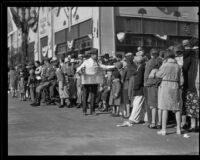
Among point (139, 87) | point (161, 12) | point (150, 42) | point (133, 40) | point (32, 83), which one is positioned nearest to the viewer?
point (139, 87)

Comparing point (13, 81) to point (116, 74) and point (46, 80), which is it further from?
point (116, 74)

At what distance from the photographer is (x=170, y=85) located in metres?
7.04

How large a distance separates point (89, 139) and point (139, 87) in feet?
7.09

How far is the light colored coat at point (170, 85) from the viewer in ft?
23.0

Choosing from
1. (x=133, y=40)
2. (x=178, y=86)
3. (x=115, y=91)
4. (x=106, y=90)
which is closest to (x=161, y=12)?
(x=133, y=40)

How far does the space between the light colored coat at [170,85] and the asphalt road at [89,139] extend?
2.21ft

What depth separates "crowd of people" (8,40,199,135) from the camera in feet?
23.3

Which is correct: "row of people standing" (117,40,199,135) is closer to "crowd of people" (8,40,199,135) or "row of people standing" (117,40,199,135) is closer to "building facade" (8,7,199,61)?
"crowd of people" (8,40,199,135)

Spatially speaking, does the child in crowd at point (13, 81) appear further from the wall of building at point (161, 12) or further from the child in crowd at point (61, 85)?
the wall of building at point (161, 12)

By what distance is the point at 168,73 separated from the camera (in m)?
7.02
